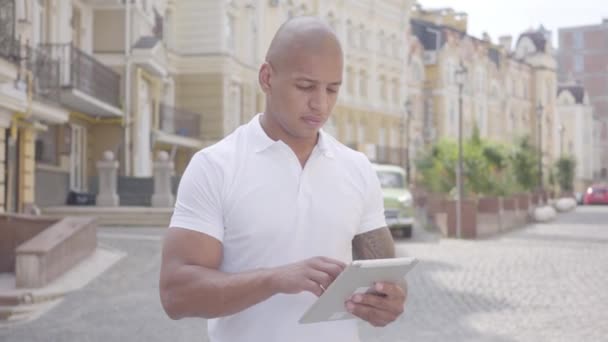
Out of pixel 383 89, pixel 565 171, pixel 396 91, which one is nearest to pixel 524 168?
pixel 383 89

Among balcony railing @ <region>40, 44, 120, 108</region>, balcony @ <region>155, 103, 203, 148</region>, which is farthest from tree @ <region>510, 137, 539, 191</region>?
balcony railing @ <region>40, 44, 120, 108</region>

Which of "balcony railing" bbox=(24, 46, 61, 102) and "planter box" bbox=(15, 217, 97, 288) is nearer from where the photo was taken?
"planter box" bbox=(15, 217, 97, 288)

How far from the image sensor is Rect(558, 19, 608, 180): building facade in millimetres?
112750

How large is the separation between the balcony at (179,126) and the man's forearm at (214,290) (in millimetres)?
29648

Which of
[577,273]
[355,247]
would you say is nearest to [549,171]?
[577,273]

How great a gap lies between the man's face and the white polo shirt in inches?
4.1

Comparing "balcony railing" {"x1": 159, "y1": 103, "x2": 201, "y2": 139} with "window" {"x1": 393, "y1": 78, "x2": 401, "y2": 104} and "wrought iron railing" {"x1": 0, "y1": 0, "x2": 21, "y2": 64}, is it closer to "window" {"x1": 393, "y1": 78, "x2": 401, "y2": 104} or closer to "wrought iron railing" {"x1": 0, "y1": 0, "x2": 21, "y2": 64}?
"wrought iron railing" {"x1": 0, "y1": 0, "x2": 21, "y2": 64}

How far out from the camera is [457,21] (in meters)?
72.3

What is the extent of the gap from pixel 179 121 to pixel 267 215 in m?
33.5

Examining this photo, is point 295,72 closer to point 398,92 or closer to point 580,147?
point 398,92

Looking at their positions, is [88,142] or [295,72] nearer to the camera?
[295,72]

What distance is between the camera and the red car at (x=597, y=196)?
62750 millimetres

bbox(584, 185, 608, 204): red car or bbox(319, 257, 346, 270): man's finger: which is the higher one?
bbox(319, 257, 346, 270): man's finger

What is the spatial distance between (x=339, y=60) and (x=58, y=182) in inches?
940
